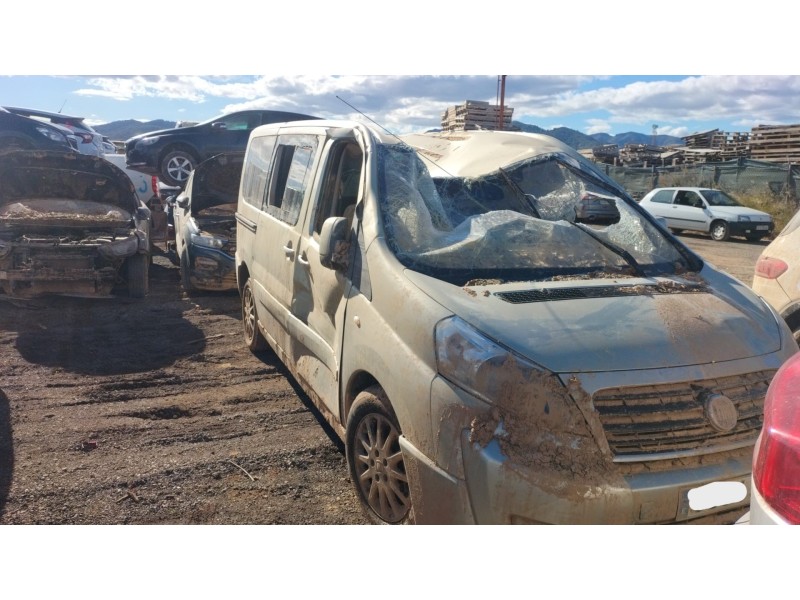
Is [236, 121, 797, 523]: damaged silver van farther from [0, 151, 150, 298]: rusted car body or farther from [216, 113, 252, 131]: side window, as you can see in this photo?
[216, 113, 252, 131]: side window

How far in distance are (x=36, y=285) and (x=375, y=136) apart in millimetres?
4934

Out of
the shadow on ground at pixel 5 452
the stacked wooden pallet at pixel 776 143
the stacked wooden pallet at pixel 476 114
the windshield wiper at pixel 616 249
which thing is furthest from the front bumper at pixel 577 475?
the stacked wooden pallet at pixel 776 143

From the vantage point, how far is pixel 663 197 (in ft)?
63.9

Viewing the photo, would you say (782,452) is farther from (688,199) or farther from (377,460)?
(688,199)

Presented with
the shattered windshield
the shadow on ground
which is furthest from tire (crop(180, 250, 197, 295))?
the shattered windshield

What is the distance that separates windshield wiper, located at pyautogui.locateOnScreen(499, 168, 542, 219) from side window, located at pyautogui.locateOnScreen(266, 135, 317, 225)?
4.14 ft

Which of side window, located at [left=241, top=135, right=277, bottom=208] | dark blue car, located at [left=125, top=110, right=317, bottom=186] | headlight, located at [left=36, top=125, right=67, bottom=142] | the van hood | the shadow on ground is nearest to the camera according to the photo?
the van hood

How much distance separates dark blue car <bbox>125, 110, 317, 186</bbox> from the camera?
500 inches

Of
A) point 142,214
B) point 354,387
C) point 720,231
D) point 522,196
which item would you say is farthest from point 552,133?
point 720,231


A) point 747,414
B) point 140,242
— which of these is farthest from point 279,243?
point 140,242

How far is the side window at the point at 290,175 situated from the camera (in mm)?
4255

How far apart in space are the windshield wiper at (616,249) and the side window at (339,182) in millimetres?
1325

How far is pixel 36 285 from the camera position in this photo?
6.80 metres

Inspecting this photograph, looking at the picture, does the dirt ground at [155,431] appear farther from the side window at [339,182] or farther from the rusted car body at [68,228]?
the side window at [339,182]
